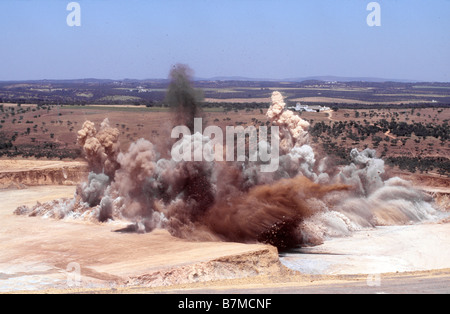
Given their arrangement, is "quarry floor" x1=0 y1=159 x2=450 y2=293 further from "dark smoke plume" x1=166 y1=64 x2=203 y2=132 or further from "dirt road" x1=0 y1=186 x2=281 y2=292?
"dark smoke plume" x1=166 y1=64 x2=203 y2=132

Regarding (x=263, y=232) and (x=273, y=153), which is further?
(x=273, y=153)

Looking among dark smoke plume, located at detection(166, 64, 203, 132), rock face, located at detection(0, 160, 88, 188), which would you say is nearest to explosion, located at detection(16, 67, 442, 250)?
dark smoke plume, located at detection(166, 64, 203, 132)

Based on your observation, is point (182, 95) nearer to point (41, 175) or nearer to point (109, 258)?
point (109, 258)

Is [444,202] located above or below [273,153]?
below

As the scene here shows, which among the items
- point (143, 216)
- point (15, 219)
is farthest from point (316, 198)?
point (15, 219)

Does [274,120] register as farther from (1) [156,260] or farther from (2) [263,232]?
(1) [156,260]

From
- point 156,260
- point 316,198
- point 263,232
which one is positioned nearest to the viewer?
point 156,260
